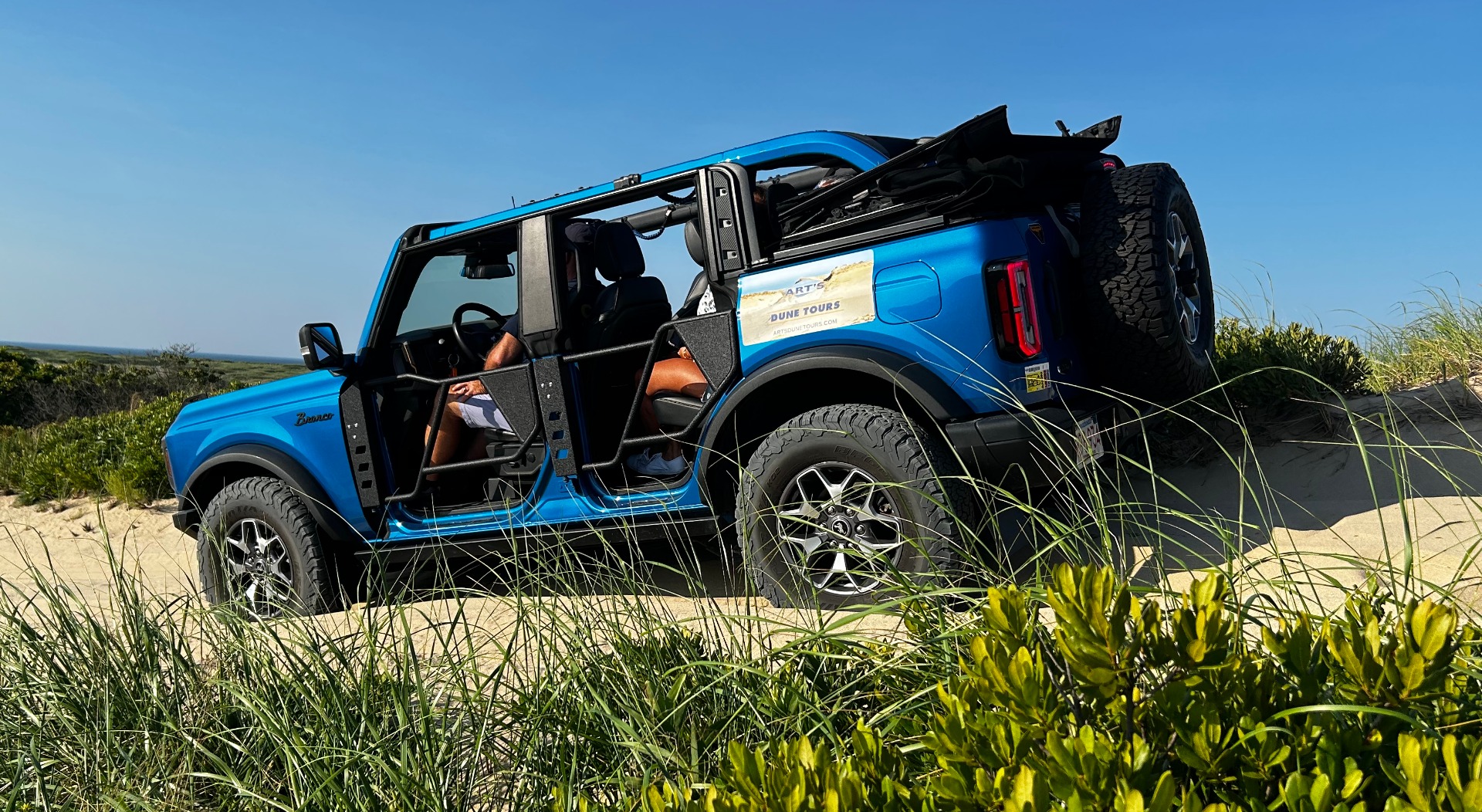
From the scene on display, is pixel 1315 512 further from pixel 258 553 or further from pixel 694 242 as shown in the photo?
pixel 258 553

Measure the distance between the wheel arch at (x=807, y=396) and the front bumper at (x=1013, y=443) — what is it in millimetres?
92

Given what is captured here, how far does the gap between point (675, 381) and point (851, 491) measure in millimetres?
1081

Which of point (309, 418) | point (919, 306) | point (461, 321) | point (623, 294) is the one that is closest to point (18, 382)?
point (309, 418)

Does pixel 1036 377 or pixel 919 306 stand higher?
pixel 919 306

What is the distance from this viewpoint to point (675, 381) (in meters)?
4.25

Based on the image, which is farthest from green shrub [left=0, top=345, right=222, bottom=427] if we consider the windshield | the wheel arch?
the wheel arch

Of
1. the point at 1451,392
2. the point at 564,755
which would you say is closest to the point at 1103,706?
the point at 564,755

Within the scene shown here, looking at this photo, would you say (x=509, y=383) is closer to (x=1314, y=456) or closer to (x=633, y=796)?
(x=633, y=796)

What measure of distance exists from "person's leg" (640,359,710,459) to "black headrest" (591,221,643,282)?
0.53m

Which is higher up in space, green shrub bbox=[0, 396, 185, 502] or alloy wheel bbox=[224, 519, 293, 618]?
green shrub bbox=[0, 396, 185, 502]

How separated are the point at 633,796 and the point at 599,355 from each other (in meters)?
2.54

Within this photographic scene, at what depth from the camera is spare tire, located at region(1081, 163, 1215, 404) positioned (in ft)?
11.4

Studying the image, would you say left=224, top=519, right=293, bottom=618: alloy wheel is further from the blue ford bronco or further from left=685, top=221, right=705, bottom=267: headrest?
left=685, top=221, right=705, bottom=267: headrest

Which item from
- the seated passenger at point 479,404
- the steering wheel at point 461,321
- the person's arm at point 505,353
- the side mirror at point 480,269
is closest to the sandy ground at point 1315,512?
the seated passenger at point 479,404
